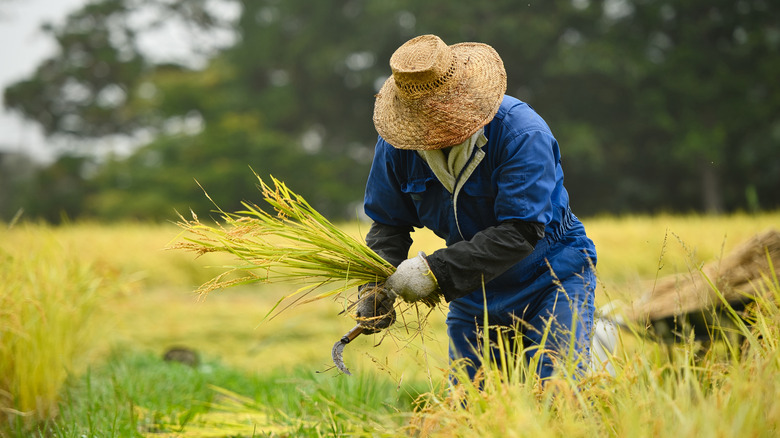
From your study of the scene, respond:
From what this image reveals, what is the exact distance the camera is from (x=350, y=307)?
2.13 metres

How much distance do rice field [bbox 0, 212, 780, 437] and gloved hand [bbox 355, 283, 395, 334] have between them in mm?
112

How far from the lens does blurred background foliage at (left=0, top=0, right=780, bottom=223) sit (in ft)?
49.0

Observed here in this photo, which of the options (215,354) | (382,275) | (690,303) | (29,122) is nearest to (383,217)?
(382,275)

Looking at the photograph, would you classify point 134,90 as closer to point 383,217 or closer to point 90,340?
point 90,340

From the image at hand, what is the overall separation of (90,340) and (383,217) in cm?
235

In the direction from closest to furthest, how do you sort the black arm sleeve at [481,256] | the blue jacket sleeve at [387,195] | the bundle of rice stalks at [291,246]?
the black arm sleeve at [481,256] → the bundle of rice stalks at [291,246] → the blue jacket sleeve at [387,195]

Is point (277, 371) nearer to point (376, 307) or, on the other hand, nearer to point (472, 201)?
point (376, 307)

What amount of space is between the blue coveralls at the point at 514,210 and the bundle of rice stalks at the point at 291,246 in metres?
0.25

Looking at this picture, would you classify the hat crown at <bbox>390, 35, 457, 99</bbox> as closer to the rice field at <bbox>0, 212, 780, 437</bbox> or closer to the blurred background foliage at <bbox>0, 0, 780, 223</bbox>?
the rice field at <bbox>0, 212, 780, 437</bbox>

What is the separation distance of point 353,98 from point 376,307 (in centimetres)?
1639

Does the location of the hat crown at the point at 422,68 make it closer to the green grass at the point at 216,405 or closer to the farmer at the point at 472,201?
the farmer at the point at 472,201

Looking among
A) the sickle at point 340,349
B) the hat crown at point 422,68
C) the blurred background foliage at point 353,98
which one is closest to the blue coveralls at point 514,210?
the hat crown at point 422,68

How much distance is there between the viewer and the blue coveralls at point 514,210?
1938 millimetres

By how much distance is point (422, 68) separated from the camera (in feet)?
6.28
